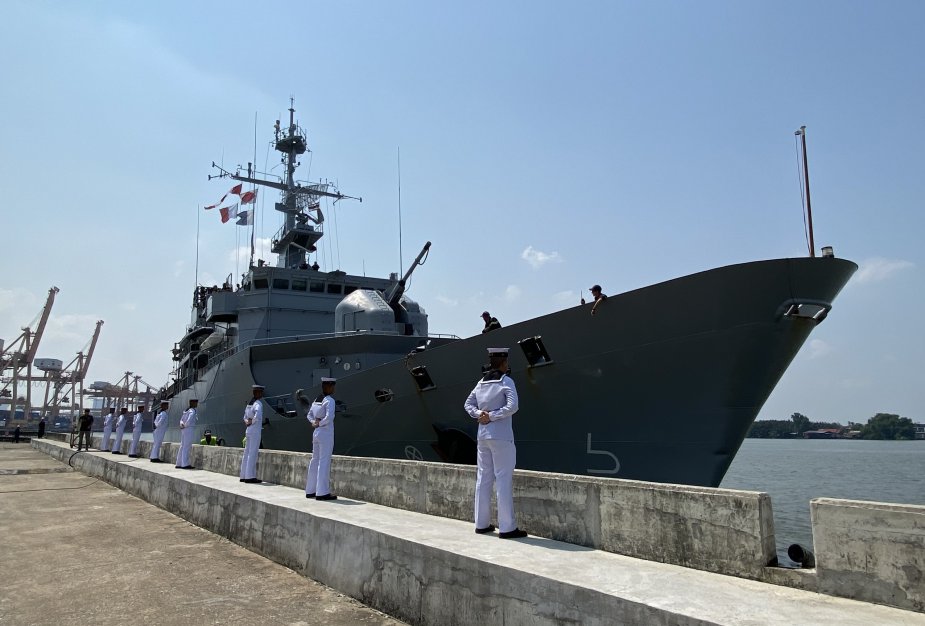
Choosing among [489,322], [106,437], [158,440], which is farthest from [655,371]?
[106,437]

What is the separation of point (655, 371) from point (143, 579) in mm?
5154

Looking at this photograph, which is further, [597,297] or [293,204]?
[293,204]

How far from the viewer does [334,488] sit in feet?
21.3

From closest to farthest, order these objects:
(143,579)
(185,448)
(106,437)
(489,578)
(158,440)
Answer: (489,578) → (143,579) → (185,448) → (158,440) → (106,437)

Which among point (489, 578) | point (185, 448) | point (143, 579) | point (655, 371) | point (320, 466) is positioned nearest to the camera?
point (489, 578)

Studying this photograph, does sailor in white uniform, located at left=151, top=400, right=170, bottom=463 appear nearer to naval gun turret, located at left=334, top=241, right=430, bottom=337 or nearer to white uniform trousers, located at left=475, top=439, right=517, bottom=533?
naval gun turret, located at left=334, top=241, right=430, bottom=337

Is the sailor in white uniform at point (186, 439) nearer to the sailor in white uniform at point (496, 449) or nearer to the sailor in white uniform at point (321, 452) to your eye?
the sailor in white uniform at point (321, 452)

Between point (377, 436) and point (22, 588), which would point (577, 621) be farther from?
point (377, 436)

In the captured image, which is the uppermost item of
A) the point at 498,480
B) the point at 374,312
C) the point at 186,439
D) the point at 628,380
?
the point at 374,312

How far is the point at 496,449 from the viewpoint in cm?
396

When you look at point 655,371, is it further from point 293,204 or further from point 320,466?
point 293,204

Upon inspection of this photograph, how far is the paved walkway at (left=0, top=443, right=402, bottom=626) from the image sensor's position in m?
3.55

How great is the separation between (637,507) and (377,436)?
275 inches

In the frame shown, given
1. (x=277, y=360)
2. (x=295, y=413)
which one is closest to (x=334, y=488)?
(x=295, y=413)
